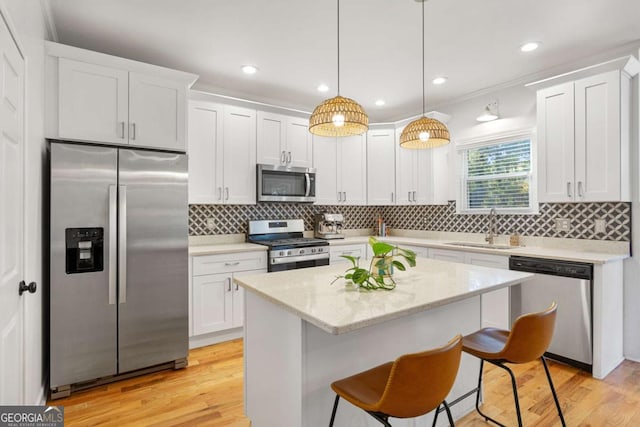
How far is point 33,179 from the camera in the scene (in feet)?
6.72

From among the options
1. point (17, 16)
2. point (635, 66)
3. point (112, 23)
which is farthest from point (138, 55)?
point (635, 66)

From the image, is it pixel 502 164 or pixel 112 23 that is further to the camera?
pixel 502 164

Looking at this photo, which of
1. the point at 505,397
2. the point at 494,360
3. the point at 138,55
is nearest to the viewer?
the point at 494,360

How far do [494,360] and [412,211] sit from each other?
10.9 feet

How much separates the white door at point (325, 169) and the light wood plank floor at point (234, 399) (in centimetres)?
233

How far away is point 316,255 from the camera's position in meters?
3.89

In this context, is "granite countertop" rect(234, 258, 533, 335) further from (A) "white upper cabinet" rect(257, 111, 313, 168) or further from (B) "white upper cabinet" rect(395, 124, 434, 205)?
(B) "white upper cabinet" rect(395, 124, 434, 205)

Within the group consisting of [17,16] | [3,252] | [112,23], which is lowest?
[3,252]

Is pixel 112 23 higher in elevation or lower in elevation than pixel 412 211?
higher

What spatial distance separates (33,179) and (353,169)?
341cm

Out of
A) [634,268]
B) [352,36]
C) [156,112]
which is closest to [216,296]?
[156,112]

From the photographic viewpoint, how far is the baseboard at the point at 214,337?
324 cm

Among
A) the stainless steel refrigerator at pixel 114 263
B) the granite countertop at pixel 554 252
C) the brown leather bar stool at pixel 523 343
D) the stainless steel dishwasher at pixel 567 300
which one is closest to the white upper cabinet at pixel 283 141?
the stainless steel refrigerator at pixel 114 263

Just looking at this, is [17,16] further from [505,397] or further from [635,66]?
[635,66]
